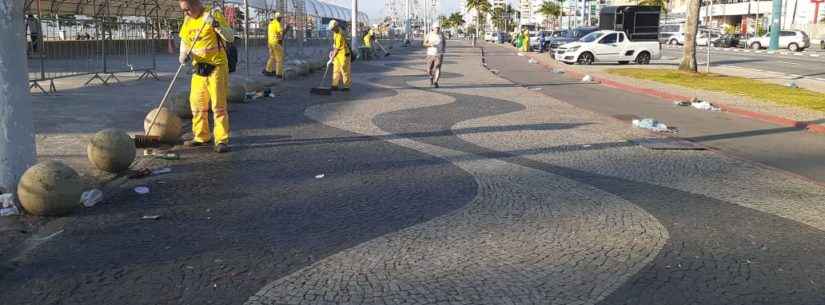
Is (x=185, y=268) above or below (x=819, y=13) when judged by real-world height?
below

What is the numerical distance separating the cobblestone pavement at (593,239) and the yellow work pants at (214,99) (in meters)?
2.51

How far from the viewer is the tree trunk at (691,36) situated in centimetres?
2403

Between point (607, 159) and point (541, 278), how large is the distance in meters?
4.63

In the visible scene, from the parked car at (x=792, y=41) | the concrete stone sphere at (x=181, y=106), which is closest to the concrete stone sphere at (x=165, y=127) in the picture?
the concrete stone sphere at (x=181, y=106)

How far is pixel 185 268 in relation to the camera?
15.2 feet

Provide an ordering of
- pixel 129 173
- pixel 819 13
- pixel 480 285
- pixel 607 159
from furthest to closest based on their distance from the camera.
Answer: pixel 819 13 < pixel 607 159 < pixel 129 173 < pixel 480 285

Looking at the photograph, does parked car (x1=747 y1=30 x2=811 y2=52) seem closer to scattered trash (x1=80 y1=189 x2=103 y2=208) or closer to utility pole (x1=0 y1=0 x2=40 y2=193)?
scattered trash (x1=80 y1=189 x2=103 y2=208)

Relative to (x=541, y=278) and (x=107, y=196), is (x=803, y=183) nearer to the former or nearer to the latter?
(x=541, y=278)

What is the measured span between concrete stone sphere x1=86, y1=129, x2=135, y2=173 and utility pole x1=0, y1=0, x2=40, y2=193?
1.04 metres

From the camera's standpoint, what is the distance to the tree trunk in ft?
78.8

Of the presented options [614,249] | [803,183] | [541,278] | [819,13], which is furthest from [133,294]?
[819,13]

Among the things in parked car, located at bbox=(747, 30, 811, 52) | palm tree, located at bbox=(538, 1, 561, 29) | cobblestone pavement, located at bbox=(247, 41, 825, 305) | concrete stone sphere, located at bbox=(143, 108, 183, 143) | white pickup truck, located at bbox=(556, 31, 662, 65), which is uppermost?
palm tree, located at bbox=(538, 1, 561, 29)

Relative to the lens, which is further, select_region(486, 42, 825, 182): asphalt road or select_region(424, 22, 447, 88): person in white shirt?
select_region(424, 22, 447, 88): person in white shirt

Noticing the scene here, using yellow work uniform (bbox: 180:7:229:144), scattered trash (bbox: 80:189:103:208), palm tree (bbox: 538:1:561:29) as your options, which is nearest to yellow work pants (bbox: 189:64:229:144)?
yellow work uniform (bbox: 180:7:229:144)
